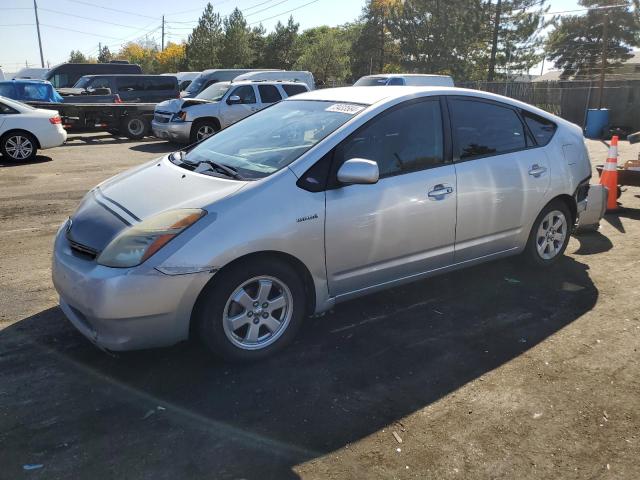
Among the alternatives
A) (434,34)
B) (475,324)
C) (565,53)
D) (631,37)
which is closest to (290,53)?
(434,34)

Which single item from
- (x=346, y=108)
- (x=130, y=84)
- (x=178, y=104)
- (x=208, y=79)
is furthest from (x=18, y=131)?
(x=208, y=79)

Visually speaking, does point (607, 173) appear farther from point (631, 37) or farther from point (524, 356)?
point (631, 37)

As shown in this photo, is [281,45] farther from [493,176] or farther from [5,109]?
[493,176]

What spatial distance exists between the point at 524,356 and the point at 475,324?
522 mm

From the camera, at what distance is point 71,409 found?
3.04 meters

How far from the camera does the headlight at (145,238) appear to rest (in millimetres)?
3146

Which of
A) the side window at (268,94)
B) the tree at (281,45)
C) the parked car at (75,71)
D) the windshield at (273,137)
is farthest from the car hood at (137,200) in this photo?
the tree at (281,45)

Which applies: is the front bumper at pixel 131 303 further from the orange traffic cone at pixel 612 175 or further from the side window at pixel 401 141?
the orange traffic cone at pixel 612 175

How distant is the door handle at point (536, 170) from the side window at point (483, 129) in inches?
7.9

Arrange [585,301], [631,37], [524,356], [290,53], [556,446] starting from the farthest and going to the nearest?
1. [290,53]
2. [631,37]
3. [585,301]
4. [524,356]
5. [556,446]

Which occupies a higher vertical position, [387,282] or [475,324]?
[387,282]

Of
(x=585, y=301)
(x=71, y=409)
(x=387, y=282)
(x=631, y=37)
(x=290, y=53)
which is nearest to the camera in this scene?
(x=71, y=409)

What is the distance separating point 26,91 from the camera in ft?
52.6

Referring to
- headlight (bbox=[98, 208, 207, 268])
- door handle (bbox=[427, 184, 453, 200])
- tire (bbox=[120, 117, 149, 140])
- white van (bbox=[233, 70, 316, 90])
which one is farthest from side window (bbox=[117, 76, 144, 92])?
headlight (bbox=[98, 208, 207, 268])
